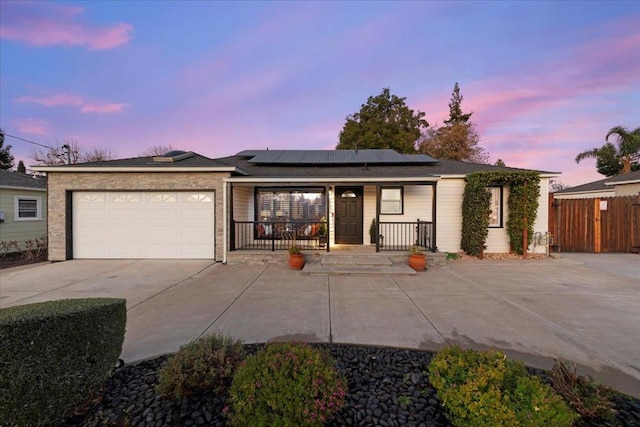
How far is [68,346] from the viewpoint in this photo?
199cm

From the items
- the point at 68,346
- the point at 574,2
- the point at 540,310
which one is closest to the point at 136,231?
the point at 68,346

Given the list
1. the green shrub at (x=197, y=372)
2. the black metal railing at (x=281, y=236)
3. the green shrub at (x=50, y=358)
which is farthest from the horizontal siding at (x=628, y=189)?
the green shrub at (x=50, y=358)

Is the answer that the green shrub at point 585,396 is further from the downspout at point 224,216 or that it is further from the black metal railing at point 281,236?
the downspout at point 224,216

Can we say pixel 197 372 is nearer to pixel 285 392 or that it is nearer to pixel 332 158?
pixel 285 392

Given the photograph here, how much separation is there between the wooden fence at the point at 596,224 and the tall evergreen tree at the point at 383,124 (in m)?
13.9

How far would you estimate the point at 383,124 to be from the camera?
923 inches

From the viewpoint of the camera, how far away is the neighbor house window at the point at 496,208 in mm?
9594

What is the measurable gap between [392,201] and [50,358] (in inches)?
370

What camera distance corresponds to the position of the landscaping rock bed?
6.59ft

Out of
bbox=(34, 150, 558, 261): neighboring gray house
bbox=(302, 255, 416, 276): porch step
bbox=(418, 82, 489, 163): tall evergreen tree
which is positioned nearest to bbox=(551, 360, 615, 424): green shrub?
bbox=(302, 255, 416, 276): porch step

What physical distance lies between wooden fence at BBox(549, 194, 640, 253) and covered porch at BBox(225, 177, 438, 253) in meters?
5.12

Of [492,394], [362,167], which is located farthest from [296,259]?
[492,394]

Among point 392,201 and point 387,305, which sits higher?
point 392,201

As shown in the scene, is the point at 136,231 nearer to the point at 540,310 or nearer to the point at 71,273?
the point at 71,273
